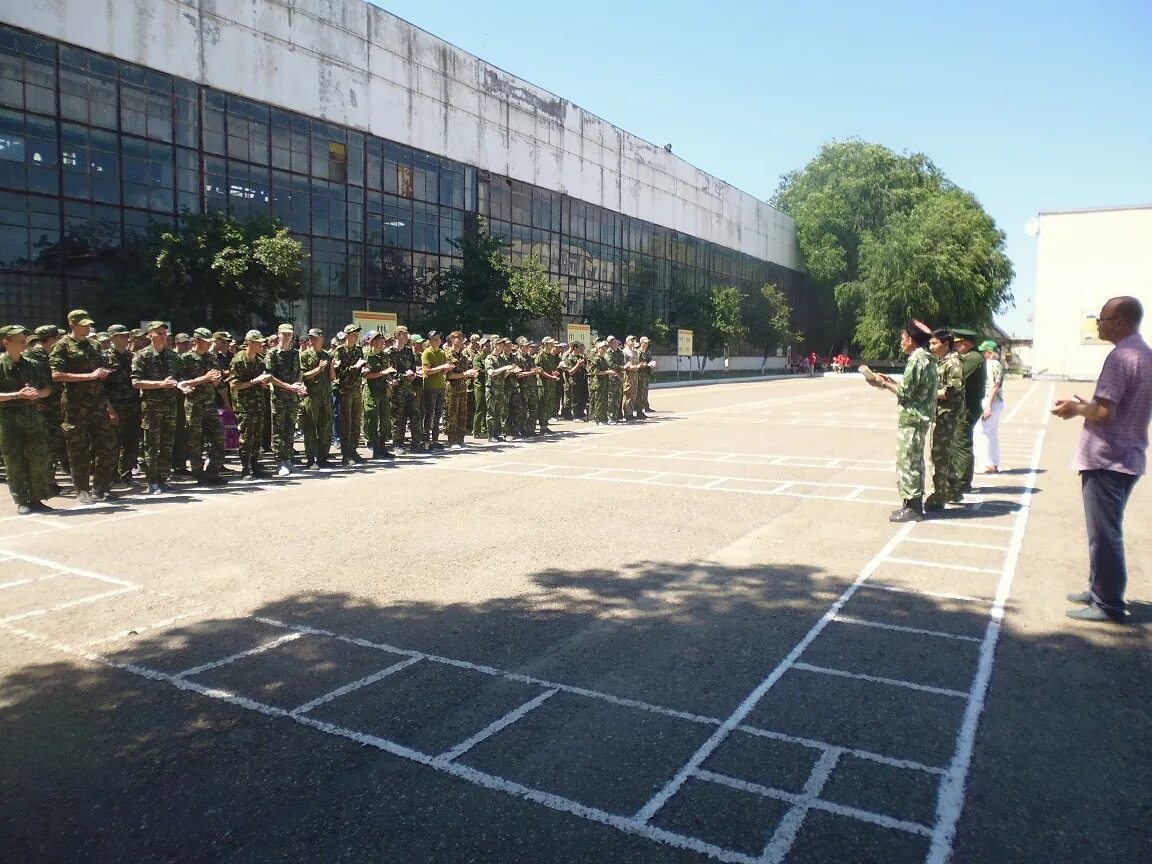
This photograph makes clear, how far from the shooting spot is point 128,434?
11344mm

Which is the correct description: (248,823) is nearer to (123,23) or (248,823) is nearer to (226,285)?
(226,285)

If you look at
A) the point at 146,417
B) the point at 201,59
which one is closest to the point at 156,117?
the point at 201,59

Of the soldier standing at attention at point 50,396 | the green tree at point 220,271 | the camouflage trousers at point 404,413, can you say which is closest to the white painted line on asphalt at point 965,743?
the soldier standing at attention at point 50,396

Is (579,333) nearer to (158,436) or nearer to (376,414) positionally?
(376,414)

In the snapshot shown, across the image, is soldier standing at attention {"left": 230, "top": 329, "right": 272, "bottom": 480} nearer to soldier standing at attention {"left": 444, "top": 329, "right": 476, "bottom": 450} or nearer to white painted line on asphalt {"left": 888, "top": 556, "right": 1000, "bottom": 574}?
soldier standing at attention {"left": 444, "top": 329, "right": 476, "bottom": 450}

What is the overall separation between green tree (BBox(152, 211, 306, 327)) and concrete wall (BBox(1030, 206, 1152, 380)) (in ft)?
178

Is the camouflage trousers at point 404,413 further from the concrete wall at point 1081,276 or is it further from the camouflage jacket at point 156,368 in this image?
the concrete wall at point 1081,276

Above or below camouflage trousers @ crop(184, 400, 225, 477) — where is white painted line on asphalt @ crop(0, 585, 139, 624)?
below

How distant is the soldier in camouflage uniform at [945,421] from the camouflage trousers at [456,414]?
8965 millimetres

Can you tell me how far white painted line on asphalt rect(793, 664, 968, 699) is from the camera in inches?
179

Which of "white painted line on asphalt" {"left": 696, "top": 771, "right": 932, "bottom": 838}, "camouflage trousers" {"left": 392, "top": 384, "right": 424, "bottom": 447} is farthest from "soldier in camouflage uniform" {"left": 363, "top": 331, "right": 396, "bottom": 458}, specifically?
"white painted line on asphalt" {"left": 696, "top": 771, "right": 932, "bottom": 838}

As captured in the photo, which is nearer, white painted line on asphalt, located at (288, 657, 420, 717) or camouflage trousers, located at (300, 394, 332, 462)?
white painted line on asphalt, located at (288, 657, 420, 717)

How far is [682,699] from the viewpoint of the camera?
14.6 feet

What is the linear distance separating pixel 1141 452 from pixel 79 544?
8784 millimetres
